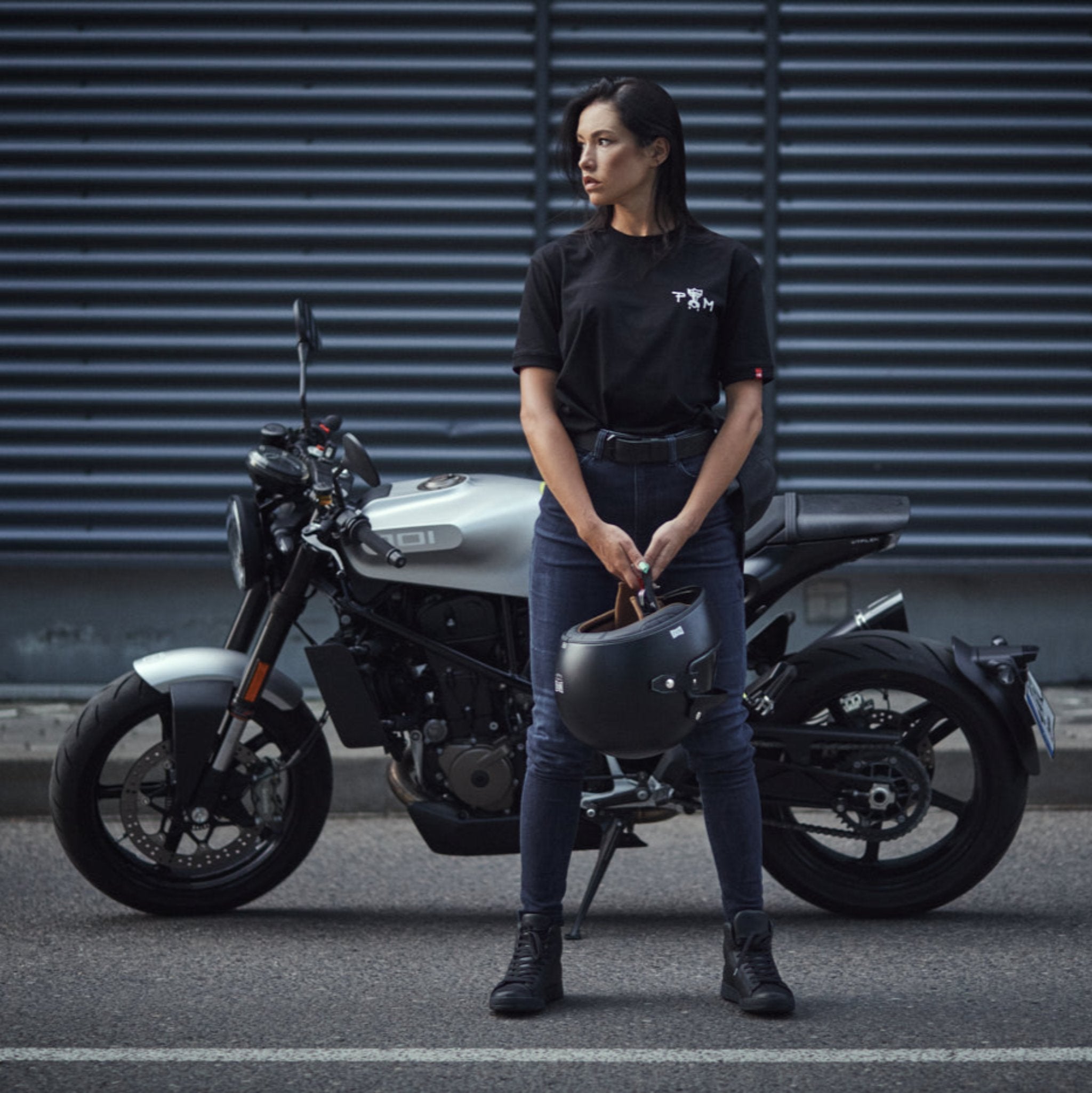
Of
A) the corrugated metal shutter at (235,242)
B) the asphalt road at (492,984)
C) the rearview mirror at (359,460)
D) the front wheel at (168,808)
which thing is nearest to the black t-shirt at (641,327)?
the rearview mirror at (359,460)

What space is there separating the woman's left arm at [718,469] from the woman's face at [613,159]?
0.47 m

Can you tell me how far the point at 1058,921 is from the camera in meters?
4.65

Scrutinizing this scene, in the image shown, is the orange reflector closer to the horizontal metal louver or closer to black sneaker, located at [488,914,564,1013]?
black sneaker, located at [488,914,564,1013]

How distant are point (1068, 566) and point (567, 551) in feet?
15.2

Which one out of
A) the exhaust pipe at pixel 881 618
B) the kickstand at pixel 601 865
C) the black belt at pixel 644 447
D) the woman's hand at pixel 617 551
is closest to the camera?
the woman's hand at pixel 617 551

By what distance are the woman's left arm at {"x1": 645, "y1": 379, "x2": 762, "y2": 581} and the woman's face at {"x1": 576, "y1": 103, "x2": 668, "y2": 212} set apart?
471 millimetres

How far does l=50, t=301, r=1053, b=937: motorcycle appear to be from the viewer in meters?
4.54

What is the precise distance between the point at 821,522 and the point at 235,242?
4243 millimetres

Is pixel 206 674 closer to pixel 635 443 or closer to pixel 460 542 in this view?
pixel 460 542

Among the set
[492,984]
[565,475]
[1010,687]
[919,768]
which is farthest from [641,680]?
[1010,687]

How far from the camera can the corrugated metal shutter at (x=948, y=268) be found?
7988mm

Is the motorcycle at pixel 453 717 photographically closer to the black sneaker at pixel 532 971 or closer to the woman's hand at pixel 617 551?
the black sneaker at pixel 532 971

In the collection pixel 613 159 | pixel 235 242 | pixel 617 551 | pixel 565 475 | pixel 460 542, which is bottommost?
pixel 460 542

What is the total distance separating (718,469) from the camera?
3.73 meters
